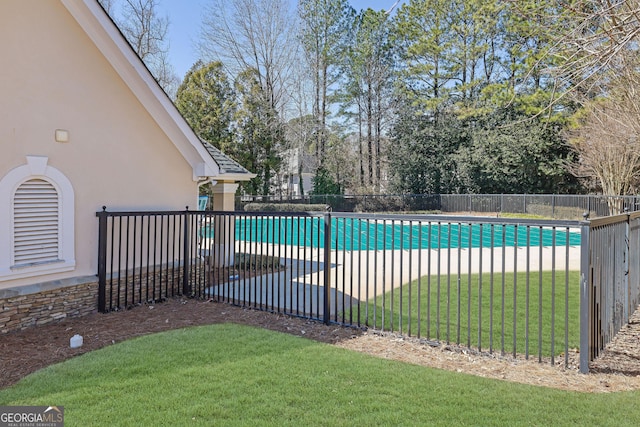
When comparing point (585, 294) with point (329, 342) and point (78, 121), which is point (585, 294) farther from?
point (78, 121)

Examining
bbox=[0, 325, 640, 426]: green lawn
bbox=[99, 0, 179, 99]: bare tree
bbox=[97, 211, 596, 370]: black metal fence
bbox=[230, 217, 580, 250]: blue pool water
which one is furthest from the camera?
bbox=[99, 0, 179, 99]: bare tree

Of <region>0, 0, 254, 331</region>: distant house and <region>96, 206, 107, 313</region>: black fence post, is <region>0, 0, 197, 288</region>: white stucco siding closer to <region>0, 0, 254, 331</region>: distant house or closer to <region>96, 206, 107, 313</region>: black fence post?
<region>0, 0, 254, 331</region>: distant house

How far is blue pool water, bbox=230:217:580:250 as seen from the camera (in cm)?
531

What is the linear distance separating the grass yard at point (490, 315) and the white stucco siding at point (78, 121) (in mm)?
4359

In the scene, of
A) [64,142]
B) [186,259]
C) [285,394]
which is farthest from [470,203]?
[285,394]

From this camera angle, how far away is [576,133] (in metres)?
22.8

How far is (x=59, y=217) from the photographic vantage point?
607 centimetres

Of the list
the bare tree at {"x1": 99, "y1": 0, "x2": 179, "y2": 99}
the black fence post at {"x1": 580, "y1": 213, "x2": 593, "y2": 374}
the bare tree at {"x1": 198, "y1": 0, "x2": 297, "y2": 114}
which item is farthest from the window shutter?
the bare tree at {"x1": 198, "y1": 0, "x2": 297, "y2": 114}

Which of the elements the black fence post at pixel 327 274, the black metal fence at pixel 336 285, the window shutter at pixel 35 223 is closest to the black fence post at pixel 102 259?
the black metal fence at pixel 336 285

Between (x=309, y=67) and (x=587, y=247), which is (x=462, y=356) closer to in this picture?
(x=587, y=247)

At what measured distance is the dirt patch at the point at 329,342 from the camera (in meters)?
4.06

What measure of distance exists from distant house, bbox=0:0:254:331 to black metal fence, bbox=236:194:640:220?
20.7 metres

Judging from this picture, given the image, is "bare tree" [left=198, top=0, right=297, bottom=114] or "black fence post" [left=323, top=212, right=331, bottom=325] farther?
"bare tree" [left=198, top=0, right=297, bottom=114]

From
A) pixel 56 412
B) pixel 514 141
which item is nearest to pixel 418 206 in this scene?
pixel 514 141
